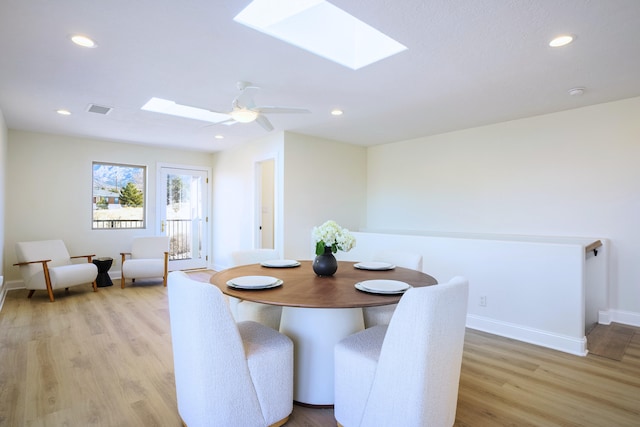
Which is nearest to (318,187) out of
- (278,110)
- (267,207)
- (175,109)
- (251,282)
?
(267,207)

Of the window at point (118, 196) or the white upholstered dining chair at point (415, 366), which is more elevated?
the window at point (118, 196)

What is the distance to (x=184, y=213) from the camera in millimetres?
6797

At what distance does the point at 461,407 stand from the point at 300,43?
2.68 meters

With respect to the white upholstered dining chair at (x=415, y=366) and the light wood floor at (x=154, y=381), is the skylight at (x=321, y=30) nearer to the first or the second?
the white upholstered dining chair at (x=415, y=366)

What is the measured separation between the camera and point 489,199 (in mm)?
4586

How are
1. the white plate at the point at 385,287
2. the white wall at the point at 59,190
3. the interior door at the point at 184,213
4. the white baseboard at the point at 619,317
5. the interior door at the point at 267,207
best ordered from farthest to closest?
the interior door at the point at 267,207 → the interior door at the point at 184,213 → the white wall at the point at 59,190 → the white baseboard at the point at 619,317 → the white plate at the point at 385,287

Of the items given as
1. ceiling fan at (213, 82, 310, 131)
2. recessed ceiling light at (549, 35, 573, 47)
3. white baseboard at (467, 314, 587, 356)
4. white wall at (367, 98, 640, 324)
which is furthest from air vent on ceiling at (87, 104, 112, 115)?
white baseboard at (467, 314, 587, 356)

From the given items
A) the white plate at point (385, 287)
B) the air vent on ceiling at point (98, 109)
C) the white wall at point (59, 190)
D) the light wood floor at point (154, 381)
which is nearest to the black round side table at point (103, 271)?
the white wall at point (59, 190)

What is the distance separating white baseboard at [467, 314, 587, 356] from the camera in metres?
2.97

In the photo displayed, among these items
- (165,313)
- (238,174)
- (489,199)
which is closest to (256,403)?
(165,313)

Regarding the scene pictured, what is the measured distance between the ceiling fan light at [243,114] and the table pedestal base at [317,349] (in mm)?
1765

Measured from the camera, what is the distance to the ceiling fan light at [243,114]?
2.91 meters

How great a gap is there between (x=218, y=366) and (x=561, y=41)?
297cm

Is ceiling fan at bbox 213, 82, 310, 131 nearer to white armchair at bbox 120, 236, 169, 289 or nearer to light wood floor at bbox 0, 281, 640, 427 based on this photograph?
light wood floor at bbox 0, 281, 640, 427
